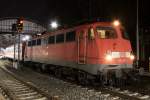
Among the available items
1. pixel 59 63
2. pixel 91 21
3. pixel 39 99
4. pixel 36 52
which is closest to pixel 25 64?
pixel 36 52

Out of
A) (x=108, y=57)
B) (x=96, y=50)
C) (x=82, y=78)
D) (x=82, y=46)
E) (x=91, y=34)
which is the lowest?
(x=82, y=78)

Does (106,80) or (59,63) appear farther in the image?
(59,63)

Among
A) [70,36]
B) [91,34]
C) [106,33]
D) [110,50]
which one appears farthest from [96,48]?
[70,36]

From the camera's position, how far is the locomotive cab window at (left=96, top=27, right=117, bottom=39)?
16647 millimetres

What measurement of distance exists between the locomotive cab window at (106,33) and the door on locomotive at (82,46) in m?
0.90

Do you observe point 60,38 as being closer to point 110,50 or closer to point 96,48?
point 96,48

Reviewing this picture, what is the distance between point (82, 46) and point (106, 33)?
1.50 m

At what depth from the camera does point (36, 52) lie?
94.1 ft

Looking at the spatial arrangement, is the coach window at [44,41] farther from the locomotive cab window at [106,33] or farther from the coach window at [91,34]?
the locomotive cab window at [106,33]

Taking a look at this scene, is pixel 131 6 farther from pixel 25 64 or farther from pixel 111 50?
pixel 111 50

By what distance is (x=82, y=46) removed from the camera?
57.3 feet

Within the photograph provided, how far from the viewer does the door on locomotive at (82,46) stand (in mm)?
17188

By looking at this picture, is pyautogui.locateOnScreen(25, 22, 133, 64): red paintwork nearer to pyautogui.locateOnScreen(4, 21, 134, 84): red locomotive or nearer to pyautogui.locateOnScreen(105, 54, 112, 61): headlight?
pyautogui.locateOnScreen(4, 21, 134, 84): red locomotive

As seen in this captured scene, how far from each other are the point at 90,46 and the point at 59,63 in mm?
4971
